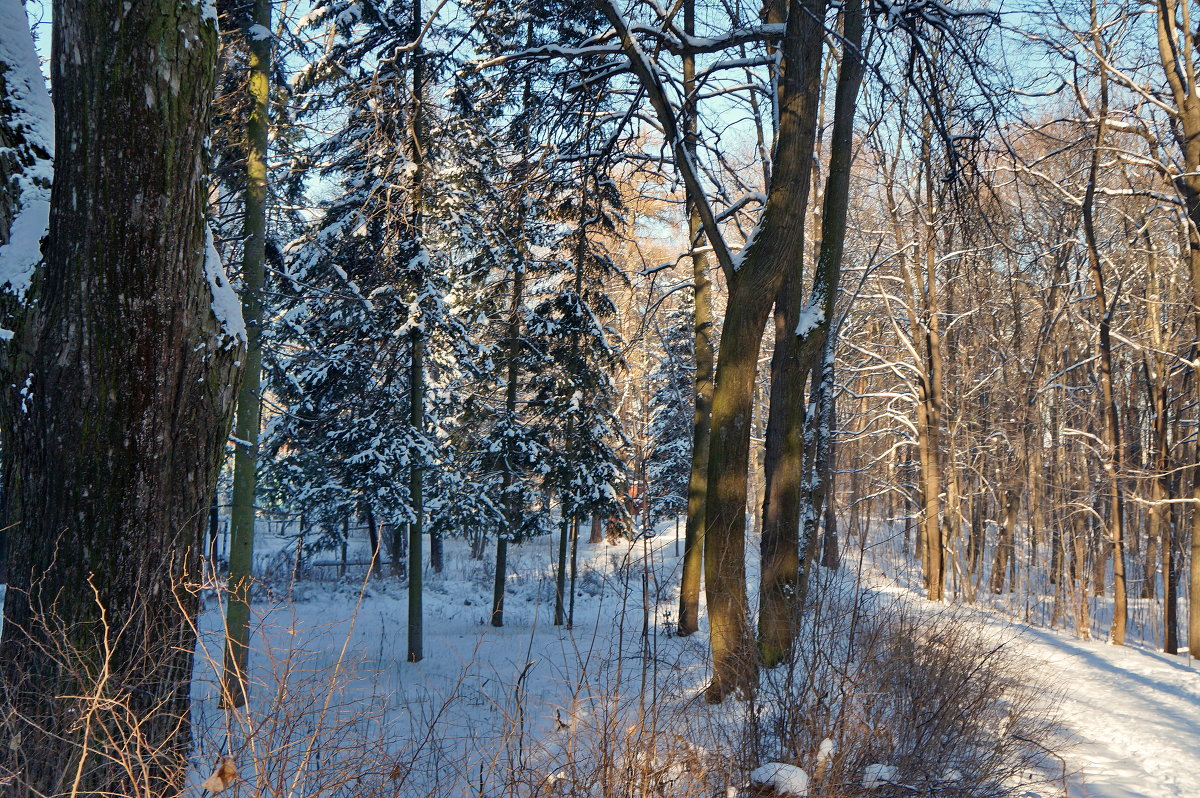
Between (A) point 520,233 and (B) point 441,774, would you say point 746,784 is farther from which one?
(A) point 520,233

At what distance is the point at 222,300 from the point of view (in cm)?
409

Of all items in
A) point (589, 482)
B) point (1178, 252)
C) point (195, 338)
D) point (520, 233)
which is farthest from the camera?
point (1178, 252)

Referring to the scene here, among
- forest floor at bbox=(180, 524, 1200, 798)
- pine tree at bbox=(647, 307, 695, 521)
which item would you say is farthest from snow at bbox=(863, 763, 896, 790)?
pine tree at bbox=(647, 307, 695, 521)

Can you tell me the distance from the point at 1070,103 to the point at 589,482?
12867mm

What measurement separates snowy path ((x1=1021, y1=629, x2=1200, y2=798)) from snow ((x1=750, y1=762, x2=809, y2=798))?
285 centimetres

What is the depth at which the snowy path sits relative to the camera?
5.28m

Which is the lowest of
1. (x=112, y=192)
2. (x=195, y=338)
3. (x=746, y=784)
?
(x=746, y=784)

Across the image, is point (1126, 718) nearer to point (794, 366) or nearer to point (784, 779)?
point (794, 366)

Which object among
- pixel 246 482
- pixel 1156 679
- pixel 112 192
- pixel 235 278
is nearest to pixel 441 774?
pixel 112 192

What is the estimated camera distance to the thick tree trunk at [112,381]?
11.4 ft

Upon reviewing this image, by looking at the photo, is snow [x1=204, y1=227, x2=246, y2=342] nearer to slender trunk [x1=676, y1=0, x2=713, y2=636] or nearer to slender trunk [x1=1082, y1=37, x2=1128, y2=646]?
slender trunk [x1=676, y1=0, x2=713, y2=636]

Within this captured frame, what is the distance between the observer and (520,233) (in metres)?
13.6

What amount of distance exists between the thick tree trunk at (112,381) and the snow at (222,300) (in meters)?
0.22

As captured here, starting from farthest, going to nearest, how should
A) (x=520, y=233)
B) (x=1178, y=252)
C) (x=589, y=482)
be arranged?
1. (x=1178, y=252)
2. (x=589, y=482)
3. (x=520, y=233)
